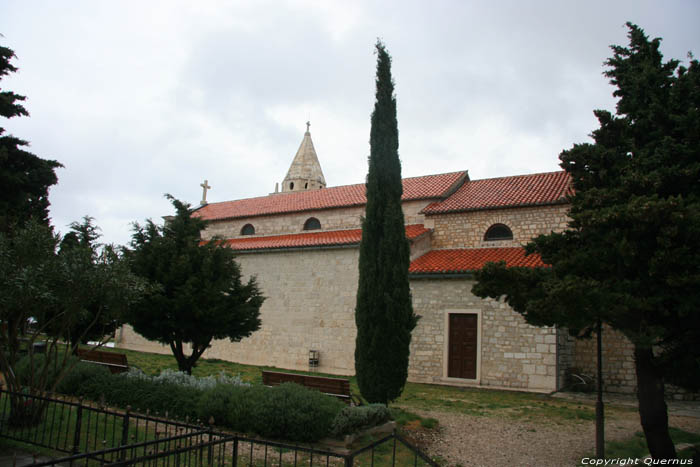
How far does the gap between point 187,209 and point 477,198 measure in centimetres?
→ 1196

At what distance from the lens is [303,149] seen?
37.3 m

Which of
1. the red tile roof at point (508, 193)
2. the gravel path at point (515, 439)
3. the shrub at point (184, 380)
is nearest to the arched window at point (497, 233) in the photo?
the red tile roof at point (508, 193)

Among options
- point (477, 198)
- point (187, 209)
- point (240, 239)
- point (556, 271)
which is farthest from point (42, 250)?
point (240, 239)

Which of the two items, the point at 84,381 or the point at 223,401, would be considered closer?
the point at 223,401

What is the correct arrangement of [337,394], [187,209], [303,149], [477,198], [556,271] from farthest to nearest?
1. [303,149]
2. [477,198]
3. [187,209]
4. [337,394]
5. [556,271]

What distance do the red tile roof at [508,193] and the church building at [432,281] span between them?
45 mm

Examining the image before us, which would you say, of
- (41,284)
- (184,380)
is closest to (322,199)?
(184,380)

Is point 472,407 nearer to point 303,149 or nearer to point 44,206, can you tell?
point 44,206

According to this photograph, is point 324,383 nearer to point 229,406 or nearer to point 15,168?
point 229,406

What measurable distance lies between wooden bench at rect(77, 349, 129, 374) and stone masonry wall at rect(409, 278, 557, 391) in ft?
30.7

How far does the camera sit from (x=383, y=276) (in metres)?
11.6

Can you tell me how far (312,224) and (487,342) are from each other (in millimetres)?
11272

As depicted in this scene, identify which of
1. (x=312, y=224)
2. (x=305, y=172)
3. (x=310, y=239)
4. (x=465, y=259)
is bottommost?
(x=465, y=259)

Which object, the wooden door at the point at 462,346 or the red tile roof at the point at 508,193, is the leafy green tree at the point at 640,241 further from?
the red tile roof at the point at 508,193
